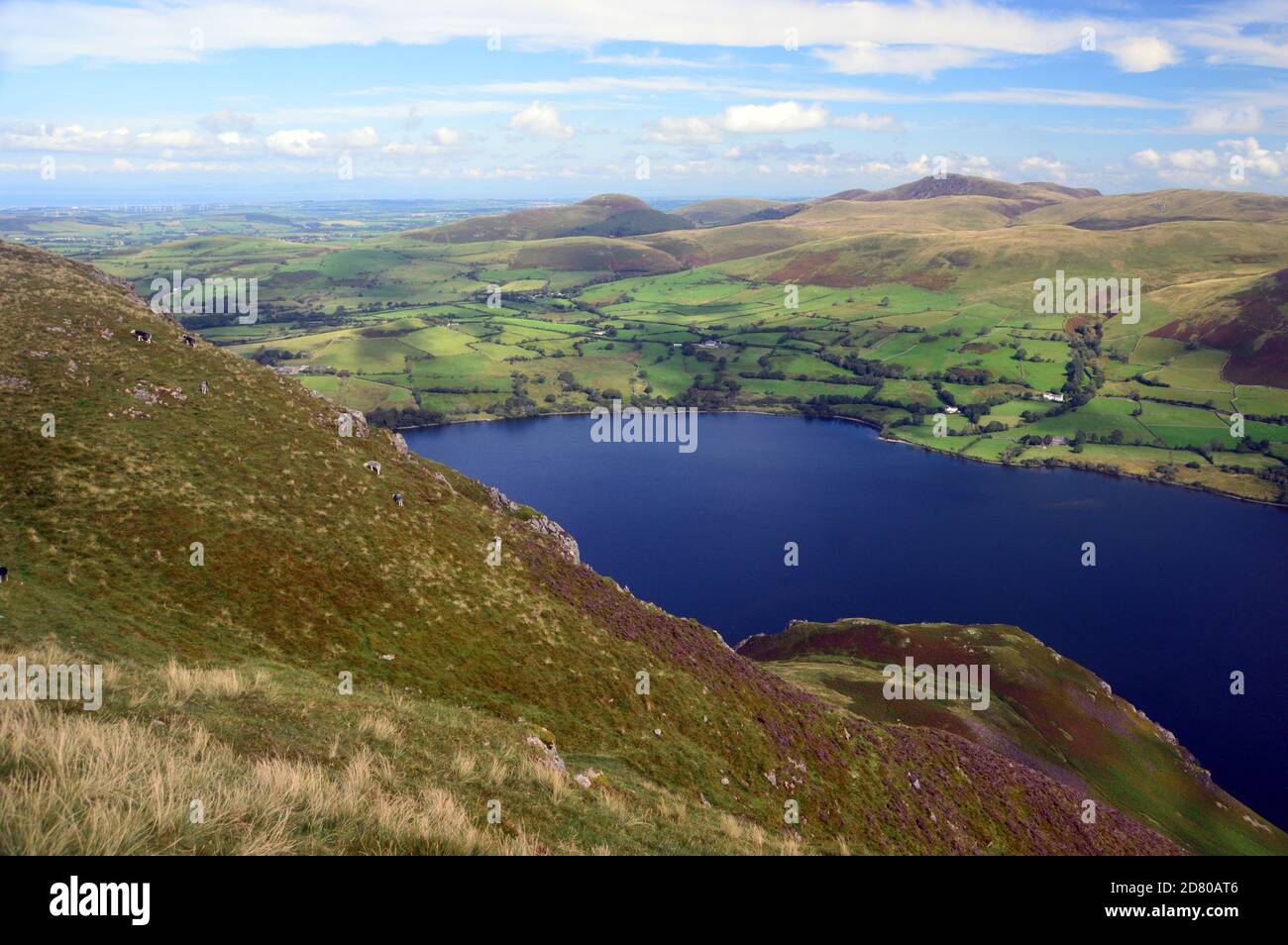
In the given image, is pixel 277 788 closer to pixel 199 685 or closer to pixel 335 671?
pixel 199 685

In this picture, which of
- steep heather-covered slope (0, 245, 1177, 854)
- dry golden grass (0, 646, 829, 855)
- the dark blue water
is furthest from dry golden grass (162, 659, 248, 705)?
the dark blue water

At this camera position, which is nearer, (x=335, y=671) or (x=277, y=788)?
(x=277, y=788)

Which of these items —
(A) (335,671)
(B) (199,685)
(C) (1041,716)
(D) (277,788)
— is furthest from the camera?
(C) (1041,716)

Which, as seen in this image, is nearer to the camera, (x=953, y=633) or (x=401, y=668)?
(x=401, y=668)

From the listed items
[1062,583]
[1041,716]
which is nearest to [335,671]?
[1041,716]

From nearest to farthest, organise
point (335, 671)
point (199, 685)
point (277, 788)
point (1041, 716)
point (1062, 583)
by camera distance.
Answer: point (277, 788), point (199, 685), point (335, 671), point (1041, 716), point (1062, 583)
